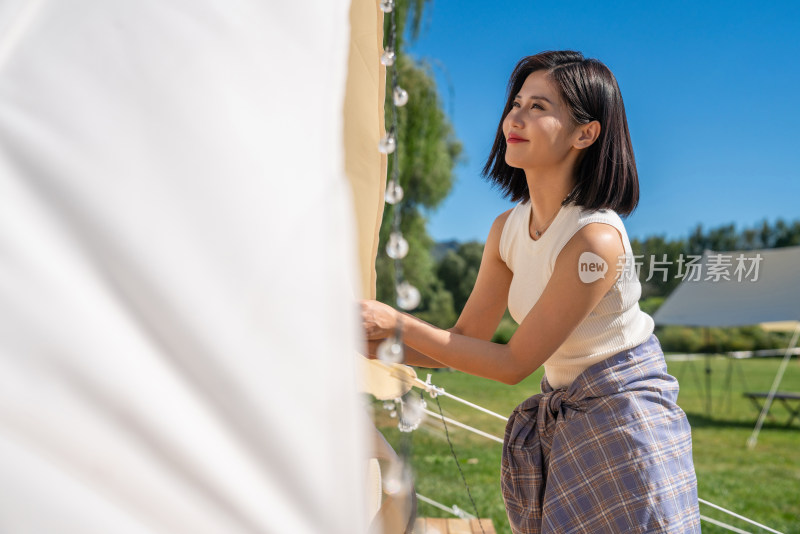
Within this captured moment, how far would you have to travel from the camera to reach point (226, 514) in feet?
1.24

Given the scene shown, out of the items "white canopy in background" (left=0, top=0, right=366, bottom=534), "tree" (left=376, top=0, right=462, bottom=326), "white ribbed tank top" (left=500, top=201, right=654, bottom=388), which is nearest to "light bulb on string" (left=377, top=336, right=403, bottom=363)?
"white canopy in background" (left=0, top=0, right=366, bottom=534)

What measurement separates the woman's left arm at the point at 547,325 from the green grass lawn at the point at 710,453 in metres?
0.27

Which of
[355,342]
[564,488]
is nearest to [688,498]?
[564,488]

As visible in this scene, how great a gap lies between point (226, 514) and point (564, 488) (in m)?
0.63

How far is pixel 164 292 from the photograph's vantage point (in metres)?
0.39

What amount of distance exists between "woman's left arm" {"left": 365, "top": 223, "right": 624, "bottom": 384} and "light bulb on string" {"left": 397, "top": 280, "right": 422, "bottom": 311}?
0.23 meters

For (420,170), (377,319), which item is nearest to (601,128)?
(377,319)

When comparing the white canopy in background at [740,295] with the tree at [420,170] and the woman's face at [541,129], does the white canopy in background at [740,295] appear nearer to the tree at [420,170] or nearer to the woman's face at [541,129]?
the tree at [420,170]

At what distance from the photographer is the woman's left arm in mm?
819

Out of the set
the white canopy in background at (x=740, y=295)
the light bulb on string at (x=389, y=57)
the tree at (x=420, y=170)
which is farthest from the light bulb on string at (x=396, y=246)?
the white canopy in background at (x=740, y=295)

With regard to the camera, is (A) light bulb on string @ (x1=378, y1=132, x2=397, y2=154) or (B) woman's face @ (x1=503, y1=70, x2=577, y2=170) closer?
(A) light bulb on string @ (x1=378, y1=132, x2=397, y2=154)

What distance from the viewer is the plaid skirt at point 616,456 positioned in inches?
33.4

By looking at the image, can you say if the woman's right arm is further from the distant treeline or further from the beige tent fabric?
the distant treeline

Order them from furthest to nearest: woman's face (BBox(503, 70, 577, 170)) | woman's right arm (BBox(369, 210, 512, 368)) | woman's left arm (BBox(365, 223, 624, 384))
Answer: woman's right arm (BBox(369, 210, 512, 368)) < woman's face (BBox(503, 70, 577, 170)) < woman's left arm (BBox(365, 223, 624, 384))
